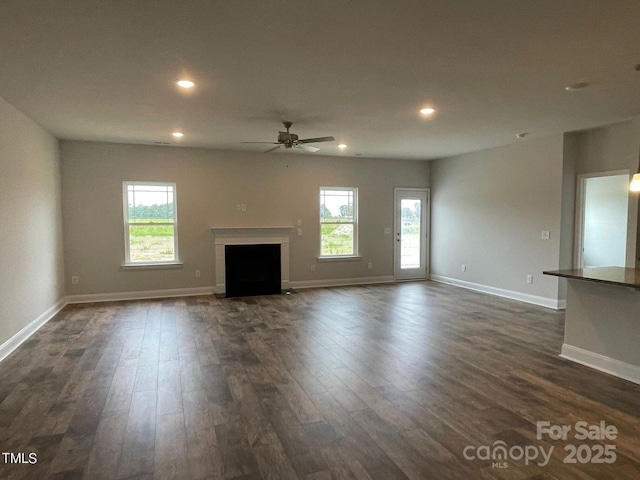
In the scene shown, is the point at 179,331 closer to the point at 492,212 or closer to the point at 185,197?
the point at 185,197

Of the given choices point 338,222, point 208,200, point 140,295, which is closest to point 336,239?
point 338,222

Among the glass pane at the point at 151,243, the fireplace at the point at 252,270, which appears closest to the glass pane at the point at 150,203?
the glass pane at the point at 151,243

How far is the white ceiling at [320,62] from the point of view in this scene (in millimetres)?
2352

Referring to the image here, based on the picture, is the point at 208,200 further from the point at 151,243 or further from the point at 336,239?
the point at 336,239

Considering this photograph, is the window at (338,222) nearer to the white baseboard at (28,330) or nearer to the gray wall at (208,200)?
the gray wall at (208,200)

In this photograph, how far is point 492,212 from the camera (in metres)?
6.98

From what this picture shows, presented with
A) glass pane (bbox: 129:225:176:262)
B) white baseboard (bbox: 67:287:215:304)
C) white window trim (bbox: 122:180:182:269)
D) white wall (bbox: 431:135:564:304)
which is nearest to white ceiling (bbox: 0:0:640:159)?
white wall (bbox: 431:135:564:304)

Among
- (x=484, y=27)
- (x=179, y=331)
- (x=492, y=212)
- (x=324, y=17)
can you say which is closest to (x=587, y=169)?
(x=492, y=212)

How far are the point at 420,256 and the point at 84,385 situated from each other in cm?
697

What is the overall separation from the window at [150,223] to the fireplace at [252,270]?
0.98 meters

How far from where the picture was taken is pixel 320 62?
10.2 ft

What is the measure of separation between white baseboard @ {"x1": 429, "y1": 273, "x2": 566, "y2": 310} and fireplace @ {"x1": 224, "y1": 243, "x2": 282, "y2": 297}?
11.5 feet

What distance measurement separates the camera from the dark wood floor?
219cm

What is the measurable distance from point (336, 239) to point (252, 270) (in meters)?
1.87
